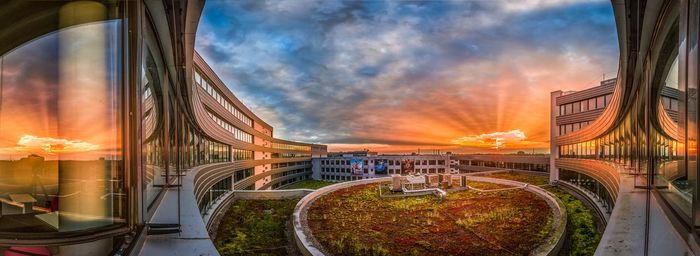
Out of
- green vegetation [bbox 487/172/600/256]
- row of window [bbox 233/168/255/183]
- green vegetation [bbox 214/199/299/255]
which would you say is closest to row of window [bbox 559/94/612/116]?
green vegetation [bbox 487/172/600/256]

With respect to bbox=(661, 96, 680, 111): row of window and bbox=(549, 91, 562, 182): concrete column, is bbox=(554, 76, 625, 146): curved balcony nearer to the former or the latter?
bbox=(549, 91, 562, 182): concrete column

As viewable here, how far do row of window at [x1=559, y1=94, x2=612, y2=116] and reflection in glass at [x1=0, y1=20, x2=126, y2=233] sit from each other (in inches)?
466

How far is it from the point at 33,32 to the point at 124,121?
62 cm

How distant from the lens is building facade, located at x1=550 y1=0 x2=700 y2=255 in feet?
4.42

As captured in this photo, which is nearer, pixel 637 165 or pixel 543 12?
pixel 637 165

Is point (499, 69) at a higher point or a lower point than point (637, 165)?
higher

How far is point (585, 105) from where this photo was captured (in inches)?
440

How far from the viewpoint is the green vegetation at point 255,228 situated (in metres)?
4.93

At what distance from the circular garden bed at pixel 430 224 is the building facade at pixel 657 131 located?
1476 mm

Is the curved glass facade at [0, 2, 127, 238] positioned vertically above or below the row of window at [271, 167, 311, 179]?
above

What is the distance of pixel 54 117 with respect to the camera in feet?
4.00

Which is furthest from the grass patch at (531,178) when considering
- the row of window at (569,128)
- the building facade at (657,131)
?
the building facade at (657,131)

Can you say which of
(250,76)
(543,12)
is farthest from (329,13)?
(543,12)

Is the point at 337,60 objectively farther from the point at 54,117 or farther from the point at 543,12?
the point at 54,117
